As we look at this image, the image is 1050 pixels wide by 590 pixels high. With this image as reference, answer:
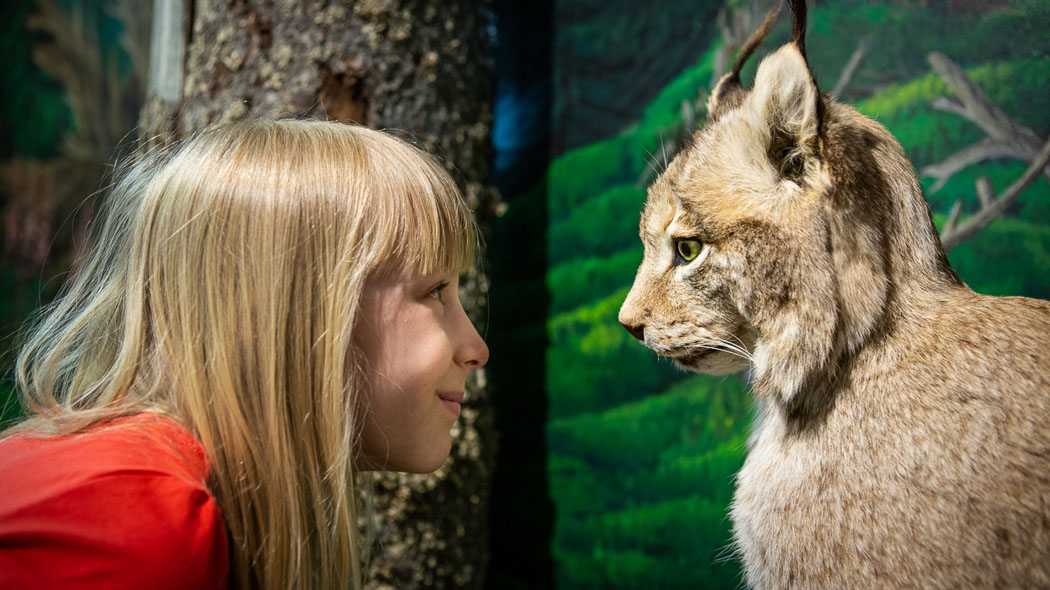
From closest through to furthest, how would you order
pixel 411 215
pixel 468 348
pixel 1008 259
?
pixel 411 215
pixel 468 348
pixel 1008 259

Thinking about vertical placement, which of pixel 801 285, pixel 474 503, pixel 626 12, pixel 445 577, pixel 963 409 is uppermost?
pixel 626 12

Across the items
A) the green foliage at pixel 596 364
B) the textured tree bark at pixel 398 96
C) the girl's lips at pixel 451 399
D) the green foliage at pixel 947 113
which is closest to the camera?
the girl's lips at pixel 451 399

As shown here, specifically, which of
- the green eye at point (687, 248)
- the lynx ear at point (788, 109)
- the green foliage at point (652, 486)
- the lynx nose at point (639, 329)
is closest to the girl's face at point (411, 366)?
the lynx nose at point (639, 329)

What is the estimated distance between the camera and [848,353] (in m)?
1.11

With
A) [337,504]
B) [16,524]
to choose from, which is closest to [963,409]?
[337,504]

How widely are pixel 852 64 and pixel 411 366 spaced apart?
121 centimetres

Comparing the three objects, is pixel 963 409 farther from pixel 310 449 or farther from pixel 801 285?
pixel 310 449

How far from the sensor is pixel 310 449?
1125 mm

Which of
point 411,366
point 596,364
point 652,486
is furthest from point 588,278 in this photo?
point 411,366

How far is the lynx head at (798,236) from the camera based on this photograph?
1092mm

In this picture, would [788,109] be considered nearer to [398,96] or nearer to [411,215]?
[411,215]

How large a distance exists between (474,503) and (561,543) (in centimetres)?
37

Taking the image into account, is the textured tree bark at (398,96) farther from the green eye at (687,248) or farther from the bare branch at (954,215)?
the bare branch at (954,215)

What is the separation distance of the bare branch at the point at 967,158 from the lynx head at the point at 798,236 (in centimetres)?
50
